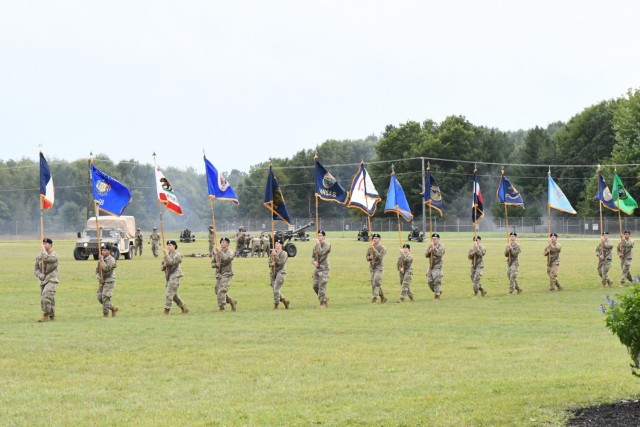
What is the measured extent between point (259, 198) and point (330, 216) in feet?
32.6

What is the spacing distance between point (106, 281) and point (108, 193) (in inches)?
159

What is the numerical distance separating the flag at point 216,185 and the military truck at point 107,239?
25.7 metres

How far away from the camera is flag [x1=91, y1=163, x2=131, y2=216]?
2756 centimetres

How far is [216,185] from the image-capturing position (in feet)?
95.6

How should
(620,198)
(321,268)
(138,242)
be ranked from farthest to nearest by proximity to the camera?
1. (138,242)
2. (620,198)
3. (321,268)

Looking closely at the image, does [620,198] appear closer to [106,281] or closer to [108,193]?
[108,193]

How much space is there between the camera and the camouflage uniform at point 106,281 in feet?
80.2

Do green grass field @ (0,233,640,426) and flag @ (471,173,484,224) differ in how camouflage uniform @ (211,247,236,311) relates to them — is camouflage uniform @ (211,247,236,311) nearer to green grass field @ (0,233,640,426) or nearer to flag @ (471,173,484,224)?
green grass field @ (0,233,640,426)

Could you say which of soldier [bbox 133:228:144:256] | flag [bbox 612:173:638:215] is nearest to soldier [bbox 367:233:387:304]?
flag [bbox 612:173:638:215]

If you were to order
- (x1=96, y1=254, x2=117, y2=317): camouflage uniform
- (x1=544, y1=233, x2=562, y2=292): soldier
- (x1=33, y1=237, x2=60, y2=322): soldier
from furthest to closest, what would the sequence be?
(x1=544, y1=233, x2=562, y2=292): soldier, (x1=96, y1=254, x2=117, y2=317): camouflage uniform, (x1=33, y1=237, x2=60, y2=322): soldier

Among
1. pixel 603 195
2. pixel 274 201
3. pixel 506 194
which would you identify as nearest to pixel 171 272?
pixel 274 201

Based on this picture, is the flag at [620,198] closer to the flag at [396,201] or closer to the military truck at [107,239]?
the flag at [396,201]

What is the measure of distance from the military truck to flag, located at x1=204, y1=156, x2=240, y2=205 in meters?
25.7

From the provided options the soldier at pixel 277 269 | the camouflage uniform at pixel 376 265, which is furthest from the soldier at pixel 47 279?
the camouflage uniform at pixel 376 265
